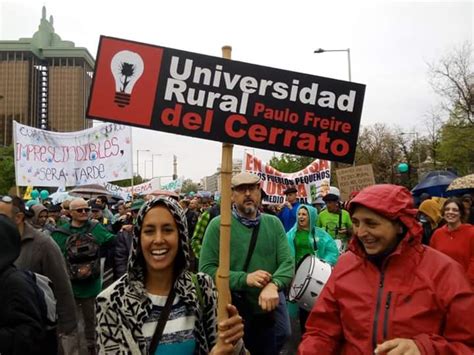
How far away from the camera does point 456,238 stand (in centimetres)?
543

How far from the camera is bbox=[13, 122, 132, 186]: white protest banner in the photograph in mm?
10570

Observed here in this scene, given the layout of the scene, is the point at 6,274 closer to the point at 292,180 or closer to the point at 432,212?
the point at 432,212

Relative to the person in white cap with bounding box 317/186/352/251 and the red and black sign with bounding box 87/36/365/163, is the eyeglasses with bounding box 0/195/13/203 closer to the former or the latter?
the red and black sign with bounding box 87/36/365/163

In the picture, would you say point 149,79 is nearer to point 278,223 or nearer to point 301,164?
point 278,223

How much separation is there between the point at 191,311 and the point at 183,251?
0.28 m

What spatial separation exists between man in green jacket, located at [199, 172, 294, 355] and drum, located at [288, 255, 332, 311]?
550mm

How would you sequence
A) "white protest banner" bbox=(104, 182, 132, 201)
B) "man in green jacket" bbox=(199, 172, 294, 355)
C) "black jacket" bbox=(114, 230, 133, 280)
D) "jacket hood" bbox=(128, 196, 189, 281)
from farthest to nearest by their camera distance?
"white protest banner" bbox=(104, 182, 132, 201) < "black jacket" bbox=(114, 230, 133, 280) < "man in green jacket" bbox=(199, 172, 294, 355) < "jacket hood" bbox=(128, 196, 189, 281)

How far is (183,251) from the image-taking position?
7.61ft

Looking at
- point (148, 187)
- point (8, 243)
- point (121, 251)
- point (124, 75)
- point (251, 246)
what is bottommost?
point (148, 187)

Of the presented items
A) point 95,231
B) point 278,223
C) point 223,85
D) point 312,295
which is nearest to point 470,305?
point 223,85

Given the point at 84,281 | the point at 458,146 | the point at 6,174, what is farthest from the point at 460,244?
the point at 6,174

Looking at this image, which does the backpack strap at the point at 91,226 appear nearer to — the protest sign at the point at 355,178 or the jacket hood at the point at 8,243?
the jacket hood at the point at 8,243

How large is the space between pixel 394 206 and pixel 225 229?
831 millimetres

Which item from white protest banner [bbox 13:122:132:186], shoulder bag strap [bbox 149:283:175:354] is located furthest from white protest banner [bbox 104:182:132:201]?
shoulder bag strap [bbox 149:283:175:354]
